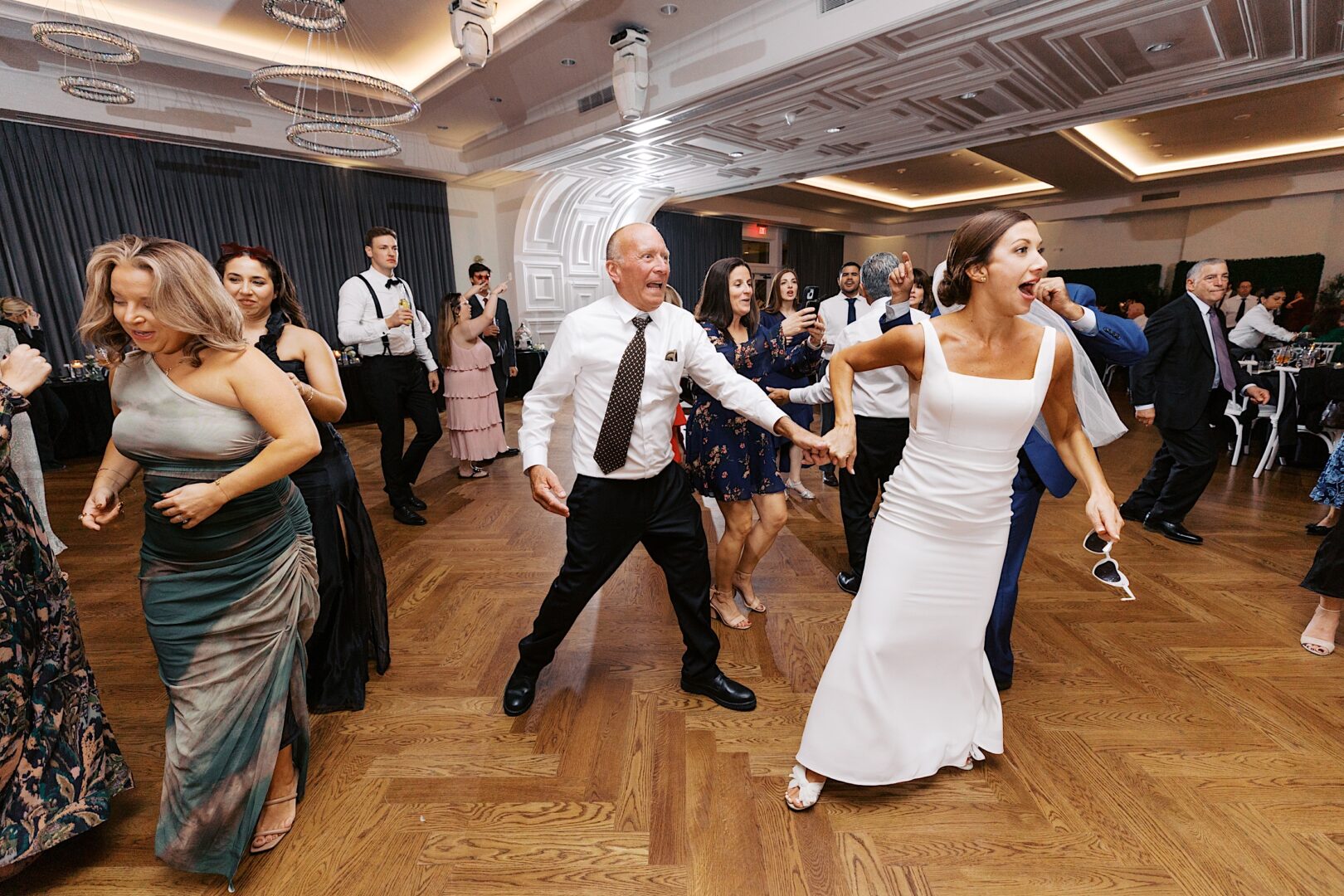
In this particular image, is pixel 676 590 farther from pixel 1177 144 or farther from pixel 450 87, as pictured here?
pixel 1177 144

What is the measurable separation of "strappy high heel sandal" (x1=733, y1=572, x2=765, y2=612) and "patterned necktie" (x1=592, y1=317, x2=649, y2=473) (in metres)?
1.31

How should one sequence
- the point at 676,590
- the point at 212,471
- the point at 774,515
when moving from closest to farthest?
the point at 212,471 → the point at 676,590 → the point at 774,515

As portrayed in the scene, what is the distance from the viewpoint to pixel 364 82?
4.00 metres

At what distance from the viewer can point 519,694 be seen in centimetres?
212

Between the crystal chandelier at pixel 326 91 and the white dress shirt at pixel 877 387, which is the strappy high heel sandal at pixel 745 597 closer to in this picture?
the white dress shirt at pixel 877 387

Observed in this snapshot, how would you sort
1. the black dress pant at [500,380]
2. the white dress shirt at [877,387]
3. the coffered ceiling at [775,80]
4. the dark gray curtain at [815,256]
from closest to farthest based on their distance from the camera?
the white dress shirt at [877,387]
the coffered ceiling at [775,80]
the black dress pant at [500,380]
the dark gray curtain at [815,256]

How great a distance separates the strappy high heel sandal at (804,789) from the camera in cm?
168

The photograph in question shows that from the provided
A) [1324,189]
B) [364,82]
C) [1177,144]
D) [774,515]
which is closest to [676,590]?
[774,515]

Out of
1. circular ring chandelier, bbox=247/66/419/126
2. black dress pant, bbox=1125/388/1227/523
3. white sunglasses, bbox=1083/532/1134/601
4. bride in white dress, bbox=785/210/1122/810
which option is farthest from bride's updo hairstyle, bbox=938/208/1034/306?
circular ring chandelier, bbox=247/66/419/126

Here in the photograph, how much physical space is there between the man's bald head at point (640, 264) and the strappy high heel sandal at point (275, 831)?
168cm

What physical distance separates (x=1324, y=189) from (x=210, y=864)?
14388 millimetres

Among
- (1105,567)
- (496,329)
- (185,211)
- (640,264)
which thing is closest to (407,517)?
(496,329)

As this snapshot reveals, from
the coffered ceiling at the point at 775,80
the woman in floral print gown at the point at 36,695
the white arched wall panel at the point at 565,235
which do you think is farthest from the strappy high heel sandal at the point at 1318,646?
the white arched wall panel at the point at 565,235

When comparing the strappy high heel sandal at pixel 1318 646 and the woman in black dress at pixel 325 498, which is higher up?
the woman in black dress at pixel 325 498
